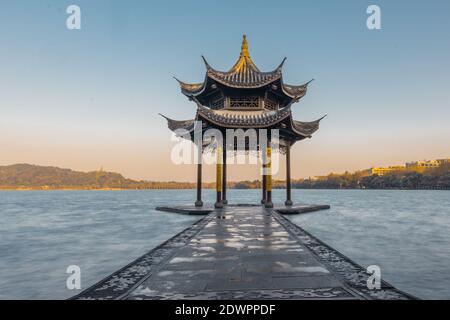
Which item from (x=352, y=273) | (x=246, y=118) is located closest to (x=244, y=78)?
(x=246, y=118)

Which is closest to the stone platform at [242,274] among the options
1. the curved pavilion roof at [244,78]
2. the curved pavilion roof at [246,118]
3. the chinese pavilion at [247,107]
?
the curved pavilion roof at [246,118]

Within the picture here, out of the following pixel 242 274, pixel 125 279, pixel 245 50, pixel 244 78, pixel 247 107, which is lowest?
pixel 125 279

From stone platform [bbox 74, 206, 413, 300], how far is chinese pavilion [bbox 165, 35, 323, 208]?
448 inches

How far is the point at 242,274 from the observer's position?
6094 mm

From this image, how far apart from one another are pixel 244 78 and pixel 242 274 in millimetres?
18305

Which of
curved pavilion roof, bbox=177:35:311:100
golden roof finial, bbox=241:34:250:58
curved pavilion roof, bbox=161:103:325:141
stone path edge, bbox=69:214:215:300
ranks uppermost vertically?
golden roof finial, bbox=241:34:250:58

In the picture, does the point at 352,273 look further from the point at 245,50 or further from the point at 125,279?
the point at 245,50

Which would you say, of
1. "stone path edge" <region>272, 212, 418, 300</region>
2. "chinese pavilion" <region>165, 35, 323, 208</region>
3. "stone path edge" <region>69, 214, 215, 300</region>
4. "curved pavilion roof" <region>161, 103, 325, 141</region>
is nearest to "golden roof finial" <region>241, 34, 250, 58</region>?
"chinese pavilion" <region>165, 35, 323, 208</region>

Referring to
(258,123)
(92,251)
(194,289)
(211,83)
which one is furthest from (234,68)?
(194,289)

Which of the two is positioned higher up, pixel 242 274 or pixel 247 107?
pixel 247 107

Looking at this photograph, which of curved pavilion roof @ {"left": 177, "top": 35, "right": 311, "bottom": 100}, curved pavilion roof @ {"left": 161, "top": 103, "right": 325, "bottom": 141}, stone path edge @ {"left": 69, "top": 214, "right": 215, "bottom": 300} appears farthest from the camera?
curved pavilion roof @ {"left": 177, "top": 35, "right": 311, "bottom": 100}

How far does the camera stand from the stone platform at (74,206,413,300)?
16.4 feet

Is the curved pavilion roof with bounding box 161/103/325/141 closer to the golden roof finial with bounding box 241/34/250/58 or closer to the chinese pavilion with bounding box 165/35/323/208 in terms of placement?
the chinese pavilion with bounding box 165/35/323/208

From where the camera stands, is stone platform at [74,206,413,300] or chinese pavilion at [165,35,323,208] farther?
chinese pavilion at [165,35,323,208]
